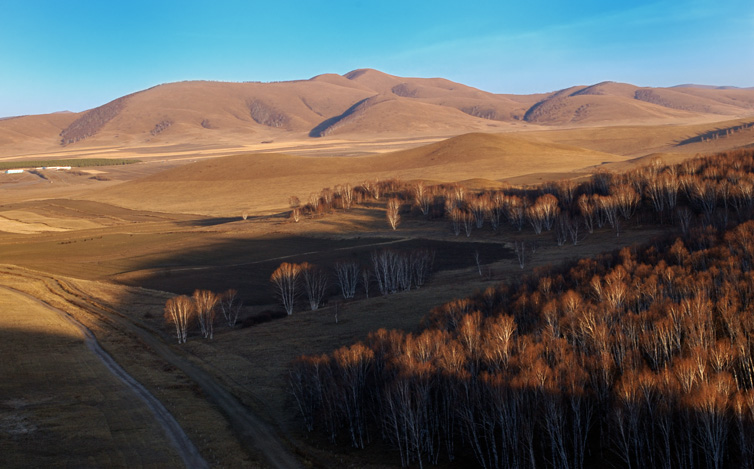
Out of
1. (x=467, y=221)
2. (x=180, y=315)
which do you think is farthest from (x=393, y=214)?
(x=180, y=315)

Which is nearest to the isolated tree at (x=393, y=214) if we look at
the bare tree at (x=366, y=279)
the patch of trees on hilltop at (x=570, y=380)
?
the bare tree at (x=366, y=279)

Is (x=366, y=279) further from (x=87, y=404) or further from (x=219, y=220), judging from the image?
(x=219, y=220)

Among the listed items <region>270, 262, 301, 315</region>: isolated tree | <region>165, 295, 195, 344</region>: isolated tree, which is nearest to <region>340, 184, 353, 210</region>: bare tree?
<region>270, 262, 301, 315</region>: isolated tree

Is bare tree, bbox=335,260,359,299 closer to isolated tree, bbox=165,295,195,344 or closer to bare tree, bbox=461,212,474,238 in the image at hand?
isolated tree, bbox=165,295,195,344

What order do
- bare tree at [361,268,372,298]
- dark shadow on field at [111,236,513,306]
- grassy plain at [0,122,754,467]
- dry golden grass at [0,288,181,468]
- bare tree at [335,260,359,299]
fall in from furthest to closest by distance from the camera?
dark shadow on field at [111,236,513,306]
bare tree at [335,260,359,299]
bare tree at [361,268,372,298]
grassy plain at [0,122,754,467]
dry golden grass at [0,288,181,468]

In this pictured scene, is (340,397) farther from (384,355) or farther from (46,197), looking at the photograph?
(46,197)

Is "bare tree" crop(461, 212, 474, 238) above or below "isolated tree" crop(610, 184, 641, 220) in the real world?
below
